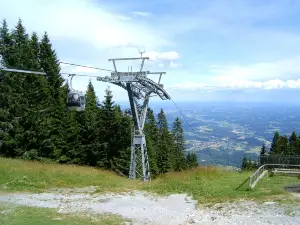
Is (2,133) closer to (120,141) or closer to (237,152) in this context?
(120,141)

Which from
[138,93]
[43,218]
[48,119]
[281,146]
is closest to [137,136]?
[138,93]

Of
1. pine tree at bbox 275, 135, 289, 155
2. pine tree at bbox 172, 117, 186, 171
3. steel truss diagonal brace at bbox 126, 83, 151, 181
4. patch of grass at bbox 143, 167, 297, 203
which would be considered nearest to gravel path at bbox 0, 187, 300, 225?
patch of grass at bbox 143, 167, 297, 203

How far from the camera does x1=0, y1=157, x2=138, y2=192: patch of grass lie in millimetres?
20406

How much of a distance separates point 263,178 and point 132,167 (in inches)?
573

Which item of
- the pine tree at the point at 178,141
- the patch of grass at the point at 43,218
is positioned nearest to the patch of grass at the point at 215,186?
the patch of grass at the point at 43,218

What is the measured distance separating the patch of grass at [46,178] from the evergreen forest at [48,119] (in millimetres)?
10779

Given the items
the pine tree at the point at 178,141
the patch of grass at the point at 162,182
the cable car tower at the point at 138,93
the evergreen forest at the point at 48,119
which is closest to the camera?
the patch of grass at the point at 162,182

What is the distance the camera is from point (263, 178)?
21891mm

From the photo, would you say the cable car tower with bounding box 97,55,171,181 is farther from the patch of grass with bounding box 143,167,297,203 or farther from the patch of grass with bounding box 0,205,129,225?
the patch of grass with bounding box 0,205,129,225

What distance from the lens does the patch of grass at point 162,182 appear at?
17.6 metres

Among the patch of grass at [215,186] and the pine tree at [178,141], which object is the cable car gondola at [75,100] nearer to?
the patch of grass at [215,186]

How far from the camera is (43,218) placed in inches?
544

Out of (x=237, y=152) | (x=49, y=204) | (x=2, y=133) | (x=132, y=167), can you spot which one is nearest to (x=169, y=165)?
(x=132, y=167)

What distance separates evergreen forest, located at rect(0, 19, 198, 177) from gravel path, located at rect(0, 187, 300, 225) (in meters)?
17.4
